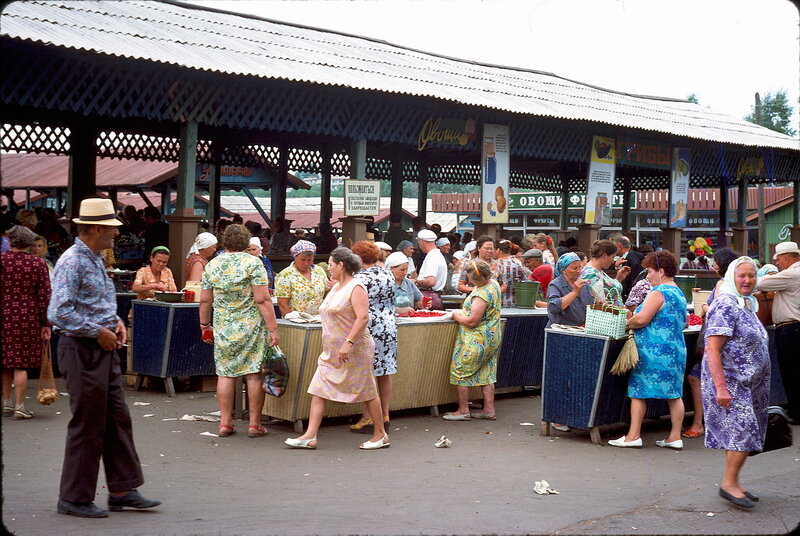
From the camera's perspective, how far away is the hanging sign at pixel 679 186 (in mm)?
20734

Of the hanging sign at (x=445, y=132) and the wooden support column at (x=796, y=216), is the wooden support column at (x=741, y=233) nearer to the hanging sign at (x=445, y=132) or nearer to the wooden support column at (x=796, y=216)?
the wooden support column at (x=796, y=216)

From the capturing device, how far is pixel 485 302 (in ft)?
29.0

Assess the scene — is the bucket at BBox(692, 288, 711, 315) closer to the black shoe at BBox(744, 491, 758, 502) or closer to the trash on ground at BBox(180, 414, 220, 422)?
the black shoe at BBox(744, 491, 758, 502)

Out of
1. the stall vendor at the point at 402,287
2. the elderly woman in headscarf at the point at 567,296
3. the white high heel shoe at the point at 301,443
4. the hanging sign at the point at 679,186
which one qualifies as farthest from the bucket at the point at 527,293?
the hanging sign at the point at 679,186

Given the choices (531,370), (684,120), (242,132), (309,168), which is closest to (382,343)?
(531,370)

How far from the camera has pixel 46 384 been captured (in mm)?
7285

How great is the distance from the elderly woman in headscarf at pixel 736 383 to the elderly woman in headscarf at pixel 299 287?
4.18 m

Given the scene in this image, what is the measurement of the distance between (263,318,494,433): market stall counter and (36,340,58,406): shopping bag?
1916 mm

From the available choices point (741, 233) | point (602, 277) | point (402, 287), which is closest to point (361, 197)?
point (402, 287)

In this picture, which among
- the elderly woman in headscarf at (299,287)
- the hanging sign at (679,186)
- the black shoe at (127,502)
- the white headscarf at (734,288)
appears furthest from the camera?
the hanging sign at (679,186)

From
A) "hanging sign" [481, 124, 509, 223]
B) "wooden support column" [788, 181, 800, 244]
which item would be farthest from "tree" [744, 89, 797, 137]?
"hanging sign" [481, 124, 509, 223]

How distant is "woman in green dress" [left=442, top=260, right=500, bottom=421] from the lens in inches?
348

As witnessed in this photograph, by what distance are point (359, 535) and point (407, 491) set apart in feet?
3.66

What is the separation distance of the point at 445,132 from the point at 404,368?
7293 mm
